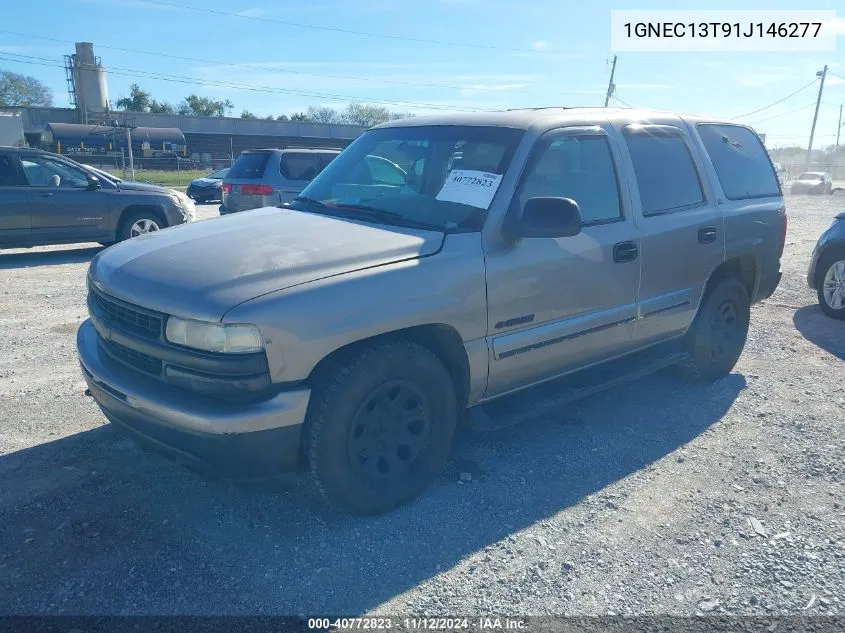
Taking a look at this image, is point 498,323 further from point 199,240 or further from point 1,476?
point 1,476

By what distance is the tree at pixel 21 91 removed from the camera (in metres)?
79.8

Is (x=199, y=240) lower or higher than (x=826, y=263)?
higher

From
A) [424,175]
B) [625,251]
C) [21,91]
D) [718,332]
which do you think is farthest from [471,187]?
[21,91]

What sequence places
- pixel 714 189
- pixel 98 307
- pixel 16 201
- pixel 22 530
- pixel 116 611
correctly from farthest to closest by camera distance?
1. pixel 16 201
2. pixel 714 189
3. pixel 98 307
4. pixel 22 530
5. pixel 116 611

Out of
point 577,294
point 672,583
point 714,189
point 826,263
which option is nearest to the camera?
point 672,583

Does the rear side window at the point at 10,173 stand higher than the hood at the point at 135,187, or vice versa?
the rear side window at the point at 10,173

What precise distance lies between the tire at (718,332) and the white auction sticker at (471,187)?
223cm

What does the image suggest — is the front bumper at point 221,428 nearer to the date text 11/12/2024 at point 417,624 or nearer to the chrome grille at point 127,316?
the chrome grille at point 127,316

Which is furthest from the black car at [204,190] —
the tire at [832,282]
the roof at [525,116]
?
the roof at [525,116]

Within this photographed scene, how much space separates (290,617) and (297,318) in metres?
1.17

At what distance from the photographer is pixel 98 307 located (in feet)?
11.2

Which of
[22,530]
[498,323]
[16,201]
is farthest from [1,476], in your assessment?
[16,201]

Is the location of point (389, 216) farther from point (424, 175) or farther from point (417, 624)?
point (417, 624)

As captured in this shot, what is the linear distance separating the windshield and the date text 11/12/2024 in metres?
1.84
